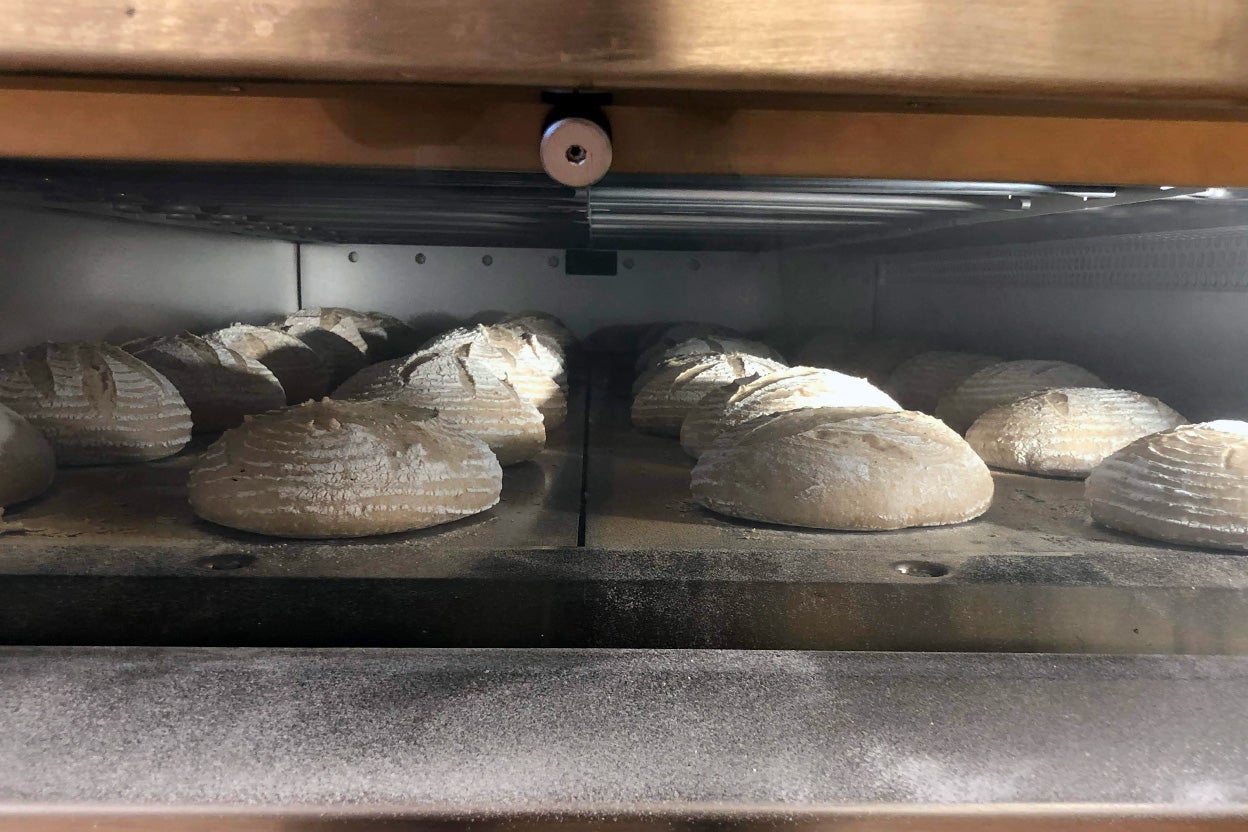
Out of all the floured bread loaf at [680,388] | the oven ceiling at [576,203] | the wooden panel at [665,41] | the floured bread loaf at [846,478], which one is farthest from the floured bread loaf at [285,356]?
the wooden panel at [665,41]

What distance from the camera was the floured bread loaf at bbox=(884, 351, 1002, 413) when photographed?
2486 mm

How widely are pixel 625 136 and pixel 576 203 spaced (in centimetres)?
96

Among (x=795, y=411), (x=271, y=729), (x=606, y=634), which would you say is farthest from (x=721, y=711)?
(x=795, y=411)

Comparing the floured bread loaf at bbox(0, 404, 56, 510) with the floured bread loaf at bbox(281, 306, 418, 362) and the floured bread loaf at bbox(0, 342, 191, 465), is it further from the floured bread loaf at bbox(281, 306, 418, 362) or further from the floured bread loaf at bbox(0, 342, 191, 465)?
the floured bread loaf at bbox(281, 306, 418, 362)

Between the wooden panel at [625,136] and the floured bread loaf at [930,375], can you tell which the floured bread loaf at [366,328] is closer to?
the floured bread loaf at [930,375]

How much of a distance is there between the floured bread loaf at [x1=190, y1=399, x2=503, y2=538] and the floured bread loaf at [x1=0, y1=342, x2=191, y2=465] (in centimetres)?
39

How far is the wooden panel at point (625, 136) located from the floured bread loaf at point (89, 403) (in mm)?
1055

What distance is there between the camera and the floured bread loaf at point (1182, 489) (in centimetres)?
133

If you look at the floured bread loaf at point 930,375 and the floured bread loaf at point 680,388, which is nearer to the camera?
the floured bread loaf at point 680,388

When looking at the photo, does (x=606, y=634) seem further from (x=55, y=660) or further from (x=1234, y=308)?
(x=1234, y=308)

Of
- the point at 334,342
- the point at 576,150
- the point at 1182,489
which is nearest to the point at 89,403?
the point at 334,342

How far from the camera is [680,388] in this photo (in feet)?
7.20

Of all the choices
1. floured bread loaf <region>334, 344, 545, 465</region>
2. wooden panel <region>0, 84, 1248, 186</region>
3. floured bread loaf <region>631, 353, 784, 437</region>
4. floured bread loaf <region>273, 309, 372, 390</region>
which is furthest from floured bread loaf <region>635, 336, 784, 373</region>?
wooden panel <region>0, 84, 1248, 186</region>

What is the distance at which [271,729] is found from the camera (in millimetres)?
778
